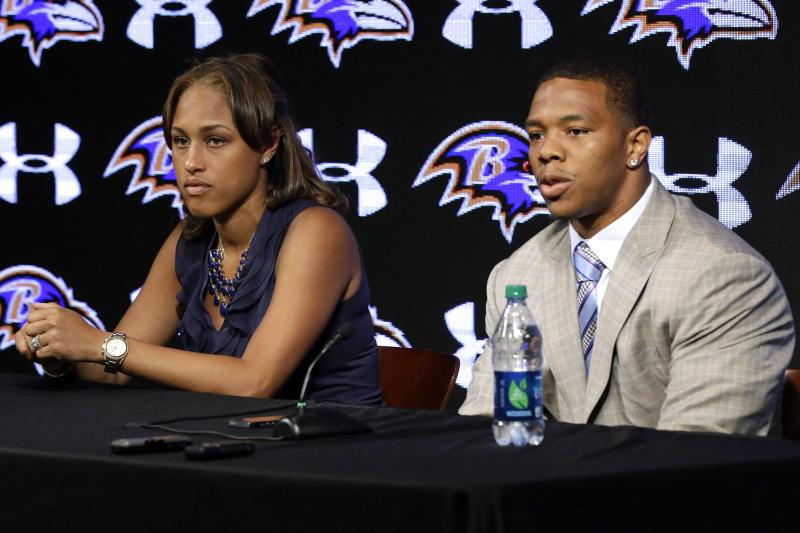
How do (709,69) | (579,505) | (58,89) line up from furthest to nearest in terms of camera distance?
1. (58,89)
2. (709,69)
3. (579,505)

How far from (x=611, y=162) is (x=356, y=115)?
1.74 meters

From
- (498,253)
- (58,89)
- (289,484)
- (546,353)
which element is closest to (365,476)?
(289,484)

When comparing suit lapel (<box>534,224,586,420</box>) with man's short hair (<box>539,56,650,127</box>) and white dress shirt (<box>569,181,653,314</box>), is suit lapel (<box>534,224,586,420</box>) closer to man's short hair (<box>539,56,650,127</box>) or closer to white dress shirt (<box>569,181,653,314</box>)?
white dress shirt (<box>569,181,653,314</box>)

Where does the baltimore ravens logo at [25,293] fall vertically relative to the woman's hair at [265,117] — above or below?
below

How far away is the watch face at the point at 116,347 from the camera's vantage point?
237 centimetres

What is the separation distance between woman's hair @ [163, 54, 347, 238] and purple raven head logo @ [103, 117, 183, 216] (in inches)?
54.3

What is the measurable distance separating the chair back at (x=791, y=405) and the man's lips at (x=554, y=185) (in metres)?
0.56

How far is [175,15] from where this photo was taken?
4199mm

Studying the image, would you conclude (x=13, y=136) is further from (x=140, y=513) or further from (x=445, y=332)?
(x=140, y=513)

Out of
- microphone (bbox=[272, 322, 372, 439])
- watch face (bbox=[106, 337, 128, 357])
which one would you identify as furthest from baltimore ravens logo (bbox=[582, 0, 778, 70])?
microphone (bbox=[272, 322, 372, 439])

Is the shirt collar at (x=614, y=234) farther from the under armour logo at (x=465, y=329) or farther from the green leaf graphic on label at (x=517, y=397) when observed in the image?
the under armour logo at (x=465, y=329)

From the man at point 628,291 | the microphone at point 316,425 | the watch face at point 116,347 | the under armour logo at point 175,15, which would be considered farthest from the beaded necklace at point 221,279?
the under armour logo at point 175,15

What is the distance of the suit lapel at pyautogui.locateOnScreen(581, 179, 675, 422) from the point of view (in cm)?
227

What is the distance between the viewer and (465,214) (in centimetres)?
397
